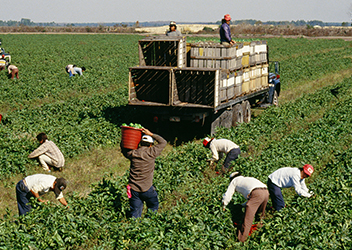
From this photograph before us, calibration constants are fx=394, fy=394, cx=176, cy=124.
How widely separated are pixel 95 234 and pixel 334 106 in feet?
46.7

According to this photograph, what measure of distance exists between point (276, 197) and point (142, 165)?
277cm

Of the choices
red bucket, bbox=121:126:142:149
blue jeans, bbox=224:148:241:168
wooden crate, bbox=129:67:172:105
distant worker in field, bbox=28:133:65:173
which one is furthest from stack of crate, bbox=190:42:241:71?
red bucket, bbox=121:126:142:149

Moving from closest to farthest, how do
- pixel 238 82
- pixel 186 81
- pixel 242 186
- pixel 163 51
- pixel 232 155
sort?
pixel 242 186 → pixel 232 155 → pixel 186 81 → pixel 163 51 → pixel 238 82

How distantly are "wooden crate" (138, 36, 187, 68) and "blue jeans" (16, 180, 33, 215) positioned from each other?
21.9ft

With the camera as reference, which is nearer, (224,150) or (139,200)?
(139,200)

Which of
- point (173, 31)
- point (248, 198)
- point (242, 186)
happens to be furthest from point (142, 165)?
point (173, 31)

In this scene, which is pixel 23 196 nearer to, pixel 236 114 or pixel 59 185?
pixel 59 185

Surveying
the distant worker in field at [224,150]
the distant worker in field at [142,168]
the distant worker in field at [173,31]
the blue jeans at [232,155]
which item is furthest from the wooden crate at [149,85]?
the distant worker in field at [142,168]

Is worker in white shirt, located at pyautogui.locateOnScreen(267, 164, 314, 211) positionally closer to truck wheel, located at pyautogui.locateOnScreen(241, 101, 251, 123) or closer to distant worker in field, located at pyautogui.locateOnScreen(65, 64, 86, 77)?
truck wheel, located at pyautogui.locateOnScreen(241, 101, 251, 123)

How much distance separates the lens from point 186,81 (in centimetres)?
1280

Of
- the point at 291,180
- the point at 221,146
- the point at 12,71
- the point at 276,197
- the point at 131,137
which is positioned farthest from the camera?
the point at 12,71

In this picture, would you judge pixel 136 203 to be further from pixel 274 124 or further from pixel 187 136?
pixel 274 124

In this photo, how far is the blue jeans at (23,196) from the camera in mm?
7609

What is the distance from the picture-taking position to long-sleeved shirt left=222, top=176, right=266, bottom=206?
7308mm
